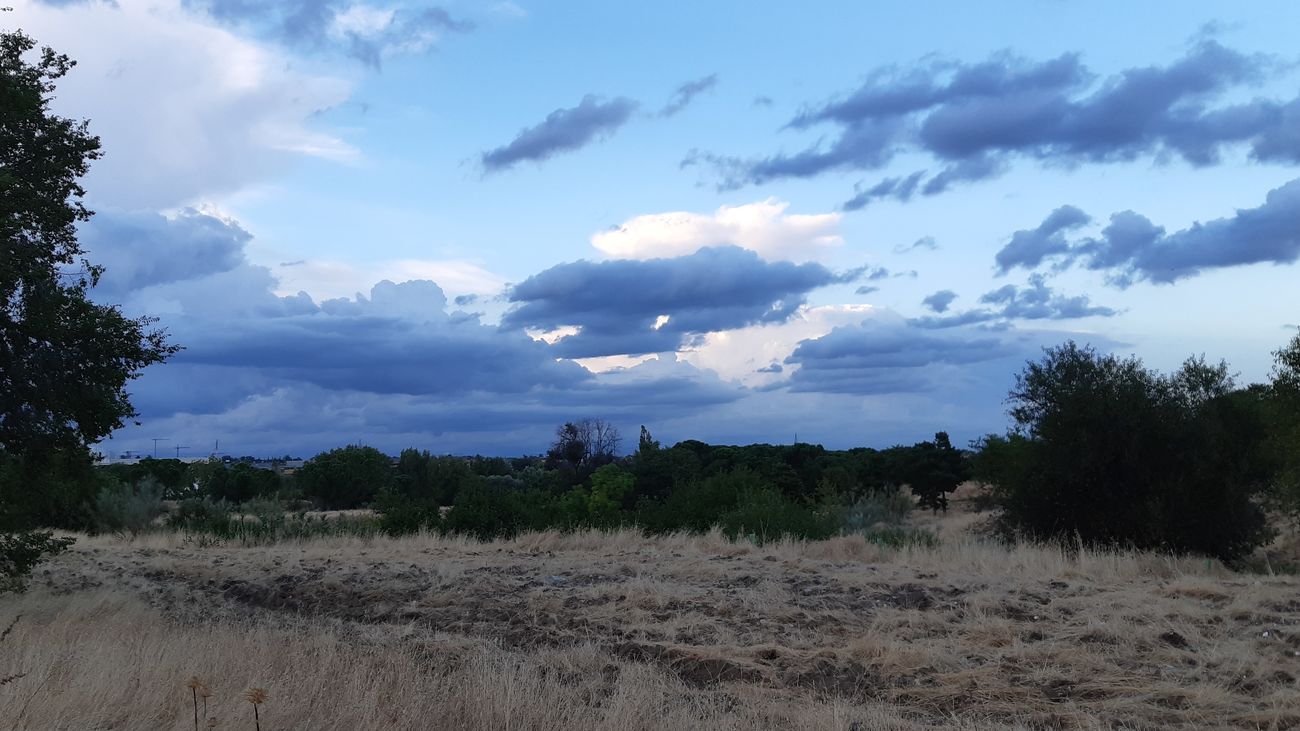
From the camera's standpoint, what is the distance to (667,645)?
1012 centimetres

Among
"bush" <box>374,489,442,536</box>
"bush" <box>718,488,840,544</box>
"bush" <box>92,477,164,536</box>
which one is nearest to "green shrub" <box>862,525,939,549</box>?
"bush" <box>718,488,840,544</box>

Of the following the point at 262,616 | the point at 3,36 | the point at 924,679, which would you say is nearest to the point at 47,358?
the point at 262,616

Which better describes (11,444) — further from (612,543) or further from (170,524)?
(170,524)

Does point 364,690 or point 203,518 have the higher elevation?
point 203,518

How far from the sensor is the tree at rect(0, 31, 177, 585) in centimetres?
1207

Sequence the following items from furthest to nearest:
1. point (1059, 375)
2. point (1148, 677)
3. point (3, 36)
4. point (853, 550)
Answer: point (1059, 375)
point (853, 550)
point (3, 36)
point (1148, 677)

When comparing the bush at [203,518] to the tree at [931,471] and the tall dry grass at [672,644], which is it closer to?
the tall dry grass at [672,644]

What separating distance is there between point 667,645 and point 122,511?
89.2 feet

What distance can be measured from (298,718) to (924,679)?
5361 mm

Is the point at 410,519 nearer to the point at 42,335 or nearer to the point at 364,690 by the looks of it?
the point at 42,335

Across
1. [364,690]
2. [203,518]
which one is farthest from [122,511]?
[364,690]

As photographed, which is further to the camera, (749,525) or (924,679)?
(749,525)

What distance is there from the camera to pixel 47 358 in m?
12.1

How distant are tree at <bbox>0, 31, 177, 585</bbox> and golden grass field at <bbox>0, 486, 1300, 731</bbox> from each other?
211cm
